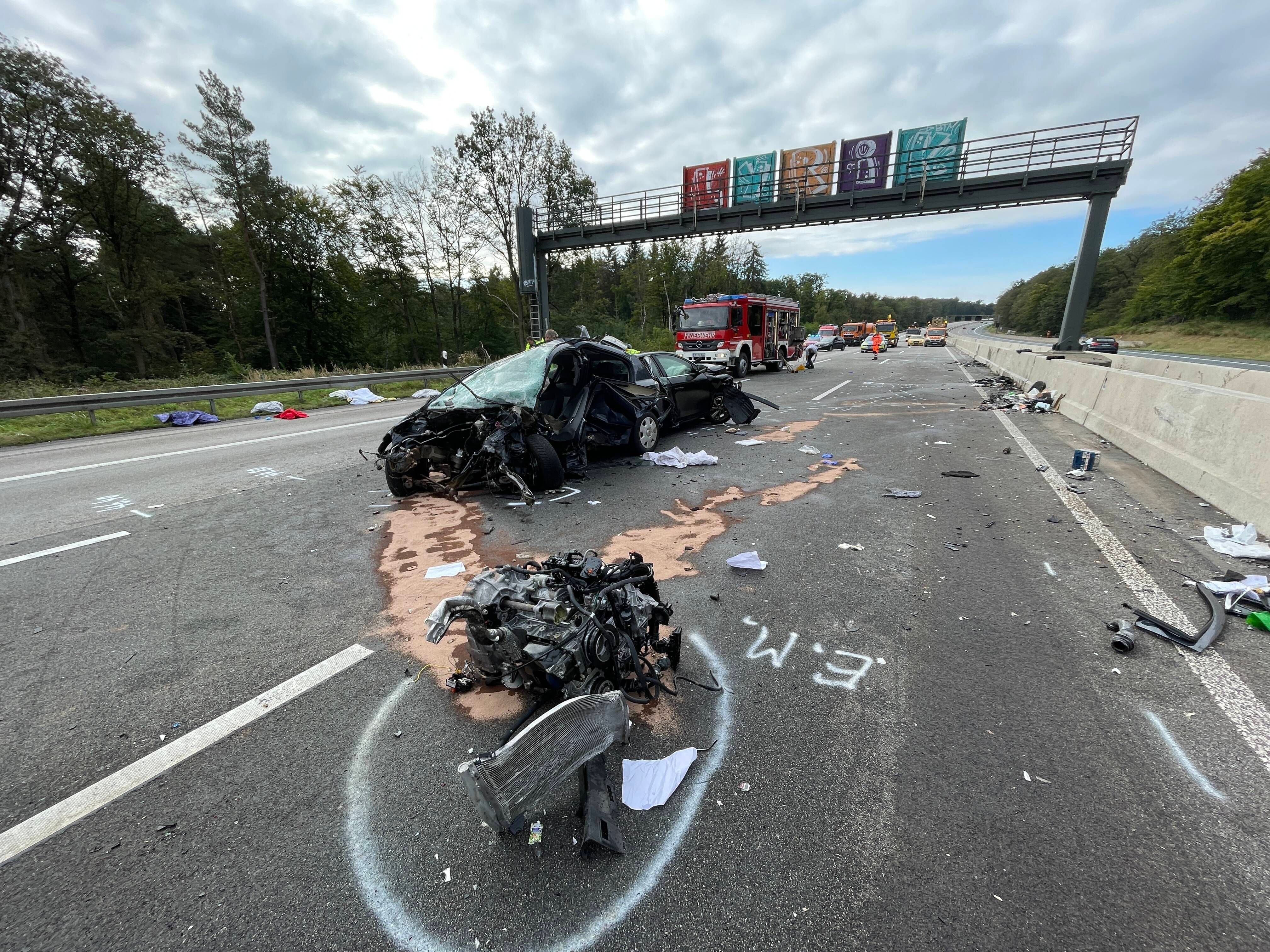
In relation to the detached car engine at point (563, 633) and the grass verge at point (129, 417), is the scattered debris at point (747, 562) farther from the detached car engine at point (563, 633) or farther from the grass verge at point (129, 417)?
the grass verge at point (129, 417)

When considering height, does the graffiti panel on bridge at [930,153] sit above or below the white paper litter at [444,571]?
above

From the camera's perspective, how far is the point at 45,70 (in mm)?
18062

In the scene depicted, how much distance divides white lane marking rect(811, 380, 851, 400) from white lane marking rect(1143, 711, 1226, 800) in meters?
11.6

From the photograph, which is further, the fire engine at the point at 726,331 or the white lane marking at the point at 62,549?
the fire engine at the point at 726,331

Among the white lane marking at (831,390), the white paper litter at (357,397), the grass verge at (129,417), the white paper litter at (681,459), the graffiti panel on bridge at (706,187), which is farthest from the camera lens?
the graffiti panel on bridge at (706,187)

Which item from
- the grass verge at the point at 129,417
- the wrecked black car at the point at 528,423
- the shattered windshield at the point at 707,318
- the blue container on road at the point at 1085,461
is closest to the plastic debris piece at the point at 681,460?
the wrecked black car at the point at 528,423

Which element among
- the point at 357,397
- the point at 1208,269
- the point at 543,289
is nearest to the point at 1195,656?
the point at 357,397

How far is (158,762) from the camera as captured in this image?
6.84 ft

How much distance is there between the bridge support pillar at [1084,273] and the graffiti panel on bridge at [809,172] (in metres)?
8.84

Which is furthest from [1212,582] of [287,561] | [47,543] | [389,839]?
[47,543]

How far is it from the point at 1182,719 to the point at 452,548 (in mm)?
4402

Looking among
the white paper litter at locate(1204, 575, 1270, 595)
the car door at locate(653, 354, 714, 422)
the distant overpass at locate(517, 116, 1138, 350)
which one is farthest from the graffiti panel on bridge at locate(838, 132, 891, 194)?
the white paper litter at locate(1204, 575, 1270, 595)

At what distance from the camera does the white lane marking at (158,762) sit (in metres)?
1.77

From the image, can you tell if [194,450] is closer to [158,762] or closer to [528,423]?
[528,423]
